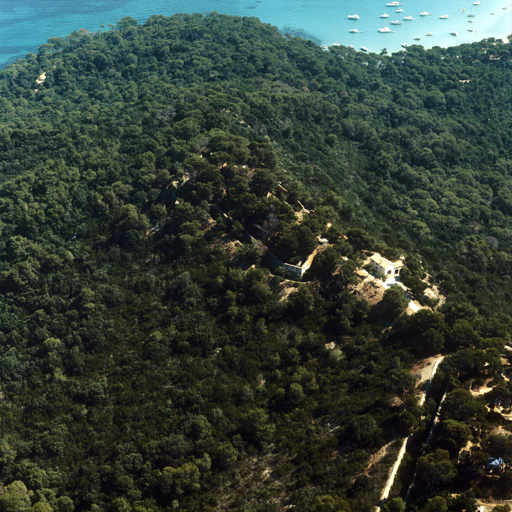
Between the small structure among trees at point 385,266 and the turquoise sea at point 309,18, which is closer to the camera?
the small structure among trees at point 385,266

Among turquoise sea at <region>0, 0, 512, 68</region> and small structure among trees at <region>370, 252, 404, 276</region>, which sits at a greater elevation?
turquoise sea at <region>0, 0, 512, 68</region>

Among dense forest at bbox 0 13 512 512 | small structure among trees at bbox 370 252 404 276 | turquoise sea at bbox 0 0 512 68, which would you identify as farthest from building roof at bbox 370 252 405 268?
turquoise sea at bbox 0 0 512 68

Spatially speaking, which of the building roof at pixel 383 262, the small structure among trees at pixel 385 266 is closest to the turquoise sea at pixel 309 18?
the building roof at pixel 383 262

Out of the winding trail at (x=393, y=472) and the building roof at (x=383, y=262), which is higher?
the building roof at (x=383, y=262)

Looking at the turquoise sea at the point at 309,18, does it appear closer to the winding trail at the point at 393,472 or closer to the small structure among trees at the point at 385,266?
the small structure among trees at the point at 385,266

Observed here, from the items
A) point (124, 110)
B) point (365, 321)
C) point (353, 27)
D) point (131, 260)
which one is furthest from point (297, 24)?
point (365, 321)

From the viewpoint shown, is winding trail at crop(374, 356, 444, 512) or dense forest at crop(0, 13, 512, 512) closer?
winding trail at crop(374, 356, 444, 512)

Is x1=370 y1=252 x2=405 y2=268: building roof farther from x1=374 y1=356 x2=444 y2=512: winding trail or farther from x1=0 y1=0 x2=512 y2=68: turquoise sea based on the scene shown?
x1=0 y1=0 x2=512 y2=68: turquoise sea
